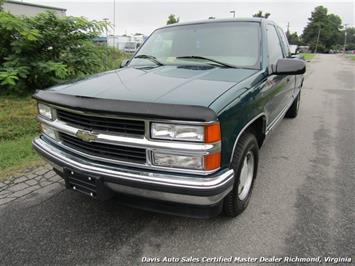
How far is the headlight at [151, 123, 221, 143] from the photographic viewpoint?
200cm

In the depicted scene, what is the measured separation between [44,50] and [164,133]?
5.45 metres

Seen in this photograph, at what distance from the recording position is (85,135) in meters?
2.34

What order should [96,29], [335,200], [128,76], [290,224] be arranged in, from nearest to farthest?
[290,224] < [128,76] < [335,200] < [96,29]

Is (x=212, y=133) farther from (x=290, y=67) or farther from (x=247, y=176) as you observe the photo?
(x=290, y=67)

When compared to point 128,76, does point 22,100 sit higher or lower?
lower

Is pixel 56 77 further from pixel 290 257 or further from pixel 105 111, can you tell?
pixel 290 257

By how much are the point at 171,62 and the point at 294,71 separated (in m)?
1.31

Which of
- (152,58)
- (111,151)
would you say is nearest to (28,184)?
(111,151)

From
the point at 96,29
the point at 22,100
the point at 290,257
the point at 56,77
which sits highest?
the point at 96,29

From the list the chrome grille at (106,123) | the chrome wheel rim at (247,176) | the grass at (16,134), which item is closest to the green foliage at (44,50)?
the grass at (16,134)

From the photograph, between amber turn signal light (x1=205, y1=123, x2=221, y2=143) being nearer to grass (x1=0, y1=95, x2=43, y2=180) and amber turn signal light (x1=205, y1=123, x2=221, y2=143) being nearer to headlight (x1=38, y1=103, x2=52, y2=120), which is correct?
headlight (x1=38, y1=103, x2=52, y2=120)

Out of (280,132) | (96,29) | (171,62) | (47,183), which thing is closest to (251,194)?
(171,62)

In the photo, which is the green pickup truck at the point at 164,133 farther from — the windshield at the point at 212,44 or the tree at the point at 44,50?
the tree at the point at 44,50

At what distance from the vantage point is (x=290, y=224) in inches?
107
